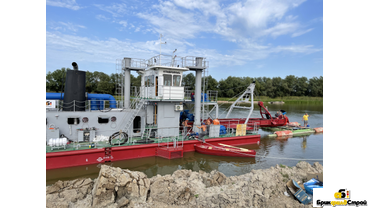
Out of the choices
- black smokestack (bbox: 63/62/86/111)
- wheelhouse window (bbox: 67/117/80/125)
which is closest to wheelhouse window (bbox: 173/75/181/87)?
black smokestack (bbox: 63/62/86/111)

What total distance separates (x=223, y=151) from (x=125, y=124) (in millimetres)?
6916

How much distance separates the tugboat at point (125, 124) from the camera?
11.5 meters

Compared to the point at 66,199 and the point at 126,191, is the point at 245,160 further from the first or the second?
the point at 66,199

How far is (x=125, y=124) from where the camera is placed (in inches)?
539

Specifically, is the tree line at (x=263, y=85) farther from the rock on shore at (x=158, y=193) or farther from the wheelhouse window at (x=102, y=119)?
the rock on shore at (x=158, y=193)

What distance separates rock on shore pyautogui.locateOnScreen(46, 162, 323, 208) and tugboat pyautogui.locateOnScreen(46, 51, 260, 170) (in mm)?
4624

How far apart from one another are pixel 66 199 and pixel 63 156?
209 inches

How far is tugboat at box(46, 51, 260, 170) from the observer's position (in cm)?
1155

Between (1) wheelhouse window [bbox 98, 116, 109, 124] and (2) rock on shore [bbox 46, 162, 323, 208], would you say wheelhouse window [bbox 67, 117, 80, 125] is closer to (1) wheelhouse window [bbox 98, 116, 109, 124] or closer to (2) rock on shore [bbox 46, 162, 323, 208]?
(1) wheelhouse window [bbox 98, 116, 109, 124]

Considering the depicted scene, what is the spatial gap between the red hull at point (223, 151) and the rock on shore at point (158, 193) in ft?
19.8

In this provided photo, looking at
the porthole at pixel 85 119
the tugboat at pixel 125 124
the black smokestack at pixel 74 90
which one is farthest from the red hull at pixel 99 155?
the black smokestack at pixel 74 90

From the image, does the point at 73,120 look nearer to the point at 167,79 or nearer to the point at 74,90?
the point at 74,90

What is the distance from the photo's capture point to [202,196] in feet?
22.5
